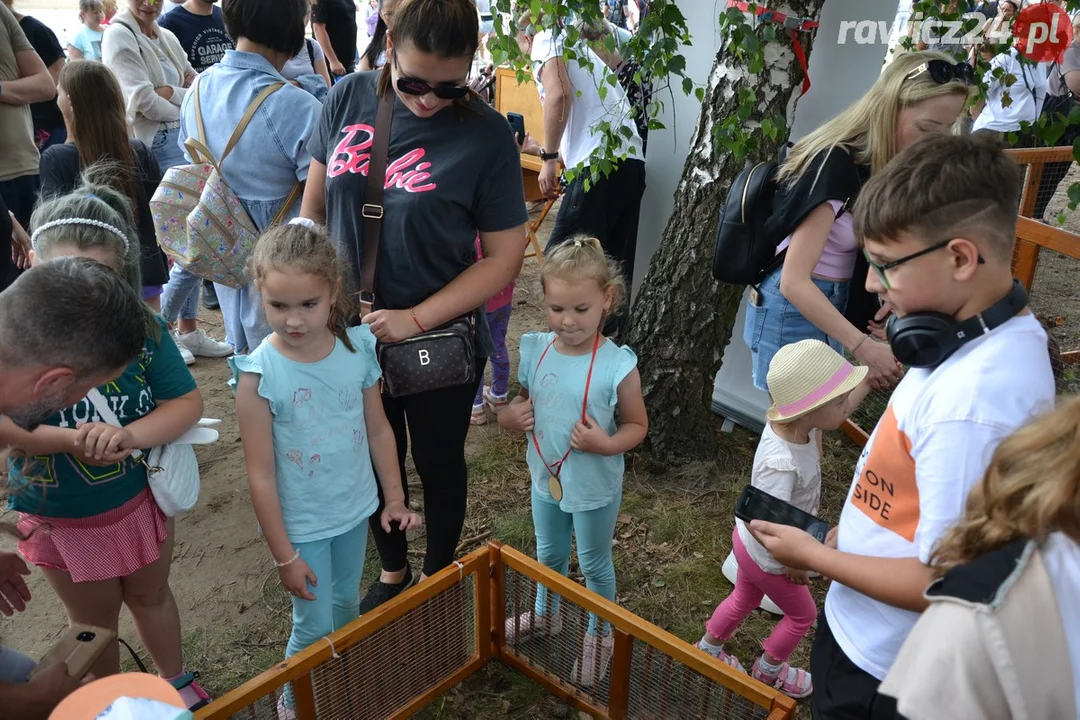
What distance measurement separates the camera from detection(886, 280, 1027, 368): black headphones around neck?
1.38 metres

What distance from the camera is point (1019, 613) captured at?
1.02 meters

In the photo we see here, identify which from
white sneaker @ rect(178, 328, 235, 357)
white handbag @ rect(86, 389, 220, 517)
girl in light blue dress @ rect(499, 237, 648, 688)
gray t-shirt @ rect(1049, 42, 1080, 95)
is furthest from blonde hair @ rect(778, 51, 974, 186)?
gray t-shirt @ rect(1049, 42, 1080, 95)

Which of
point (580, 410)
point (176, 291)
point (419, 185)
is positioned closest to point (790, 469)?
point (580, 410)

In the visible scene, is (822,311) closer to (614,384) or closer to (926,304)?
(614,384)

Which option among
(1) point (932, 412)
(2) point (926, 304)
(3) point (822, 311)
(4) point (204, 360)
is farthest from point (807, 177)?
(4) point (204, 360)

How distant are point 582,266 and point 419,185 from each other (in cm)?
53

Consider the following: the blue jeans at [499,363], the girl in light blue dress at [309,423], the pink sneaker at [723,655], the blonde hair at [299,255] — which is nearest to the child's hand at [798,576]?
the pink sneaker at [723,655]

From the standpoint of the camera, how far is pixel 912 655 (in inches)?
42.9

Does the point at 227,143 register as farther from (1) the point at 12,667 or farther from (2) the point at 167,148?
(2) the point at 167,148

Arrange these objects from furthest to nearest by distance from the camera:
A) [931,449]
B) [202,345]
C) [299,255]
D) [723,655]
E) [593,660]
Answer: [202,345], [723,655], [593,660], [299,255], [931,449]

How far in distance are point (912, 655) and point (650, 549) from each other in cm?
238

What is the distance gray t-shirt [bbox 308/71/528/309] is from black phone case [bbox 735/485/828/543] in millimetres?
1114

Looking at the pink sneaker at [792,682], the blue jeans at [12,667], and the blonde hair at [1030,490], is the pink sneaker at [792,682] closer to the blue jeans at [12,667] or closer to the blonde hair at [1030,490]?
the blonde hair at [1030,490]

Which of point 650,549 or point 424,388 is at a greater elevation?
point 424,388
